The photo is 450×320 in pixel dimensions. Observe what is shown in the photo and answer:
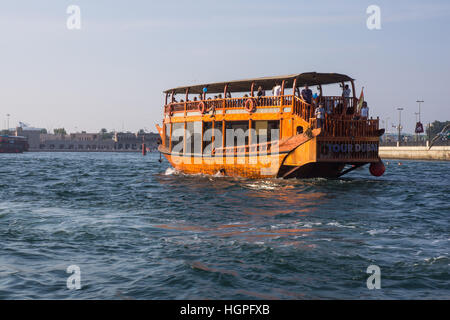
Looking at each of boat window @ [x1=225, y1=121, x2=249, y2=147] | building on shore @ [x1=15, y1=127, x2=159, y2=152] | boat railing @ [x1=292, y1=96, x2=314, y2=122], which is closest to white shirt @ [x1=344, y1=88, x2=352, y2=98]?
boat railing @ [x1=292, y1=96, x2=314, y2=122]

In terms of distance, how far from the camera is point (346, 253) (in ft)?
23.1

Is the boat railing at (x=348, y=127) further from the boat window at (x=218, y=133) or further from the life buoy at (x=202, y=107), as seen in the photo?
the life buoy at (x=202, y=107)

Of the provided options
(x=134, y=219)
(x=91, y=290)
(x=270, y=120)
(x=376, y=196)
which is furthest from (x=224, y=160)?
(x=91, y=290)

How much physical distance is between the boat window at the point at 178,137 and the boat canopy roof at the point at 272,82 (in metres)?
1.83

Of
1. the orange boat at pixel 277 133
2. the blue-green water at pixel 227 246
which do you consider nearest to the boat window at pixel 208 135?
the orange boat at pixel 277 133

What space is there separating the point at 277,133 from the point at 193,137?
5981 millimetres

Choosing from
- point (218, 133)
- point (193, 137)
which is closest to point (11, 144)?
point (193, 137)

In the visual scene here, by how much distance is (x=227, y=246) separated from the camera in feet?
24.7

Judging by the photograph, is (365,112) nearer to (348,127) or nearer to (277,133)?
(348,127)

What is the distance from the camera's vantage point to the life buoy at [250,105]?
1912 cm

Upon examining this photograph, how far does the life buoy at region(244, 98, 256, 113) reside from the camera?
753 inches

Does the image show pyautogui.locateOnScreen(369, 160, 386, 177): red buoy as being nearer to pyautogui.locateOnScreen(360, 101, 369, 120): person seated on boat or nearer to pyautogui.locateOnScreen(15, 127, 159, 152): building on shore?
pyautogui.locateOnScreen(360, 101, 369, 120): person seated on boat
